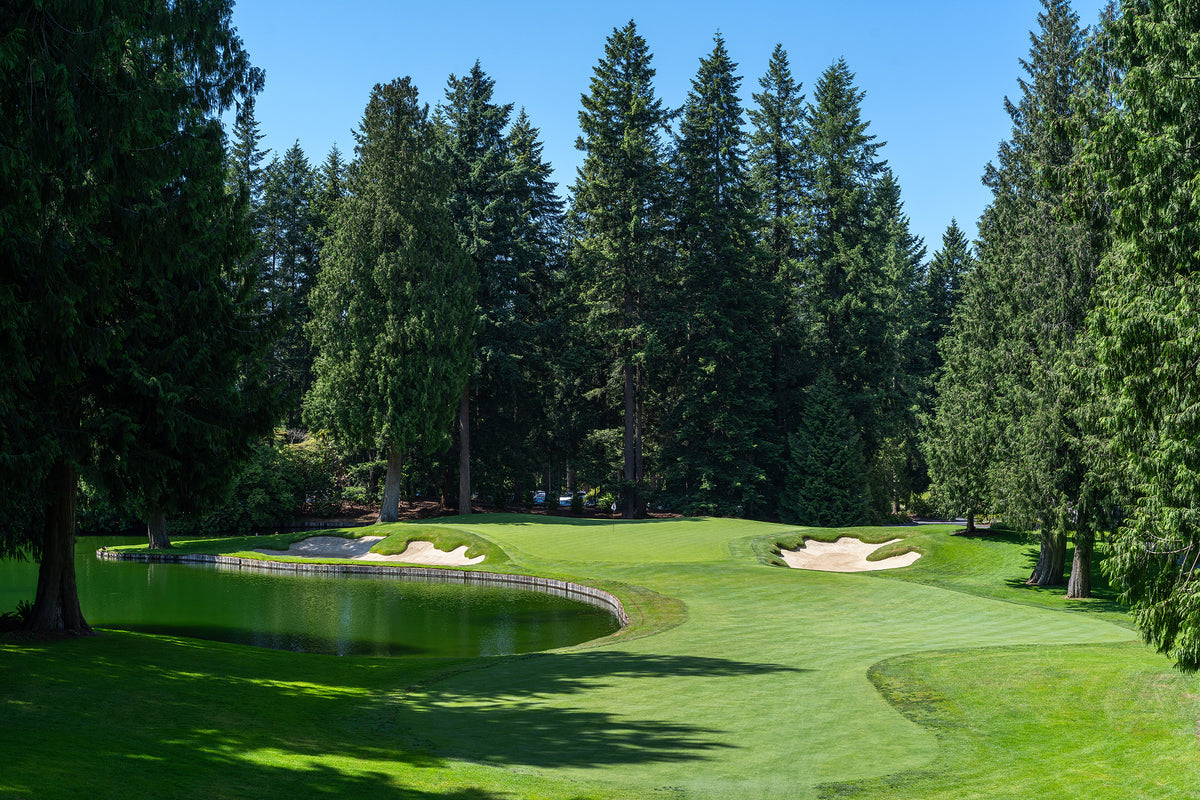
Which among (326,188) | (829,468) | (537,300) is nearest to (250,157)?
(326,188)

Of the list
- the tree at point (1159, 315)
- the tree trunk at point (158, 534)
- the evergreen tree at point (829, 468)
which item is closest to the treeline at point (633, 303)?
the evergreen tree at point (829, 468)

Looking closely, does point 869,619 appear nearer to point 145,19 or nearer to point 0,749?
point 0,749

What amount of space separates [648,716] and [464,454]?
33.7 m

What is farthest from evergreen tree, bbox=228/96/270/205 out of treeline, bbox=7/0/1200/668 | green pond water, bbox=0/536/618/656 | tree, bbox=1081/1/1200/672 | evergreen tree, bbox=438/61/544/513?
tree, bbox=1081/1/1200/672

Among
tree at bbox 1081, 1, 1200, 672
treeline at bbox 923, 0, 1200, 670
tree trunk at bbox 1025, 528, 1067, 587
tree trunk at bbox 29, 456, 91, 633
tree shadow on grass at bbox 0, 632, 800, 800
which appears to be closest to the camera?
tree shadow on grass at bbox 0, 632, 800, 800

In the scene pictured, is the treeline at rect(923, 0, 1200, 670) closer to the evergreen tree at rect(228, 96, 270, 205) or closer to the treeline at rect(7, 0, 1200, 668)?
the treeline at rect(7, 0, 1200, 668)

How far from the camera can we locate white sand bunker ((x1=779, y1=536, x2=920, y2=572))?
30.2 m

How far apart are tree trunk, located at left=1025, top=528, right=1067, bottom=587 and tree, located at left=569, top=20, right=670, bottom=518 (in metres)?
21.2

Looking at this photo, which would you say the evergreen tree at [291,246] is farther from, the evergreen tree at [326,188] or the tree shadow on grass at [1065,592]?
the tree shadow on grass at [1065,592]

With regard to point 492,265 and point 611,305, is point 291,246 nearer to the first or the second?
point 492,265

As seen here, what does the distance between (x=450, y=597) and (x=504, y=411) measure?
24.2m

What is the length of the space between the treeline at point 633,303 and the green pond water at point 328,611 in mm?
12254

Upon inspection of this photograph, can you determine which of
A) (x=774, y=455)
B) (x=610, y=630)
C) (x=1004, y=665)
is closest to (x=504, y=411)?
(x=774, y=455)

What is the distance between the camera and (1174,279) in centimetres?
1131
